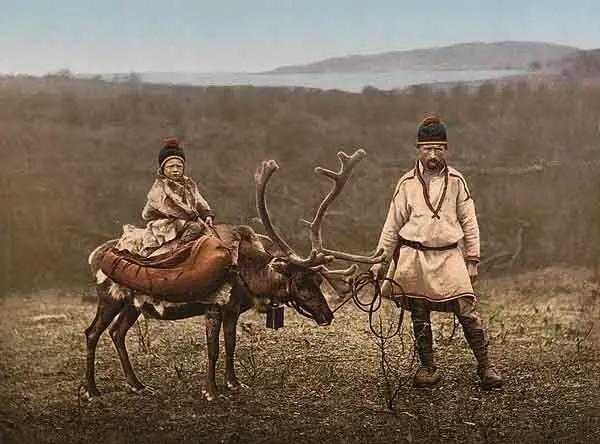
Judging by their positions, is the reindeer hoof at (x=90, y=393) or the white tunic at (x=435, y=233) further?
the reindeer hoof at (x=90, y=393)

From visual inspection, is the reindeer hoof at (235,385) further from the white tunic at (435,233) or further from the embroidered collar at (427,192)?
the embroidered collar at (427,192)

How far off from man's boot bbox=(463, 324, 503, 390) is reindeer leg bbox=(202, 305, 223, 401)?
71cm

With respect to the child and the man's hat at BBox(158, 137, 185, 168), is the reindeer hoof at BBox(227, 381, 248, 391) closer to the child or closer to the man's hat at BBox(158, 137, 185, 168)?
the child

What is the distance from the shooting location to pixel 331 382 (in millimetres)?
2992

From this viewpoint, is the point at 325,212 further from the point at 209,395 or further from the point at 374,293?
the point at 209,395

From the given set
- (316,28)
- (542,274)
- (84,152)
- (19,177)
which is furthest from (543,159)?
(19,177)

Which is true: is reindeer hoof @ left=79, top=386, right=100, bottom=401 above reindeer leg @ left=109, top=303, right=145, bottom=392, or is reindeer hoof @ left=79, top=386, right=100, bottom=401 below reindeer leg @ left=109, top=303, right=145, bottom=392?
below

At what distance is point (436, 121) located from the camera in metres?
2.90

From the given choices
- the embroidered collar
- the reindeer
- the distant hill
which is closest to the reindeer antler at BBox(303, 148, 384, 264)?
the reindeer

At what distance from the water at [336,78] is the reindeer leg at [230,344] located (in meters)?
0.70

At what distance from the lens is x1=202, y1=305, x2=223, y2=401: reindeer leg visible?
9.50 ft

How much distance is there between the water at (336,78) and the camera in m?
3.03

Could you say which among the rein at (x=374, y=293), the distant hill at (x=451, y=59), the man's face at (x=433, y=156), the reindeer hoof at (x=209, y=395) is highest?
the distant hill at (x=451, y=59)

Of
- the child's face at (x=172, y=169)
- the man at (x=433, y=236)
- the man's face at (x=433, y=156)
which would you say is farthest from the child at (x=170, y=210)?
the man's face at (x=433, y=156)
